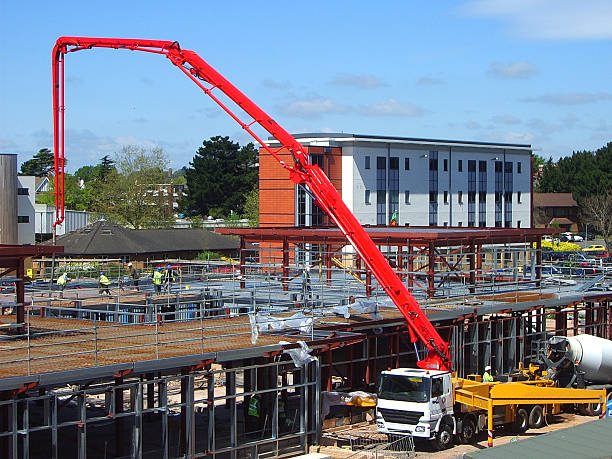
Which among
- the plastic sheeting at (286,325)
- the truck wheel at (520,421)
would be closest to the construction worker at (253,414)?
the plastic sheeting at (286,325)

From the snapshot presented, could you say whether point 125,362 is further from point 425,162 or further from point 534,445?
point 425,162

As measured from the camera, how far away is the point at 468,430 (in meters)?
28.8

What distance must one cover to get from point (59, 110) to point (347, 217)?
33.9ft

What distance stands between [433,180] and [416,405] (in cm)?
5109

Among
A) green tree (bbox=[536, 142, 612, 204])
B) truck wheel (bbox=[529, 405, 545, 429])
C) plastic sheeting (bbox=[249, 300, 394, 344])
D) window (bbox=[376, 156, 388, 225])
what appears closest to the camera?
plastic sheeting (bbox=[249, 300, 394, 344])

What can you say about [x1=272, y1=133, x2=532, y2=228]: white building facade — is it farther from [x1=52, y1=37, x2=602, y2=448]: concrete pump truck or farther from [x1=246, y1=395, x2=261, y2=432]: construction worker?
[x1=246, y1=395, x2=261, y2=432]: construction worker

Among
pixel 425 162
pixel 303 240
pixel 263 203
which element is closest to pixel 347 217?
pixel 303 240

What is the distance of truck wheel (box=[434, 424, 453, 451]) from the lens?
27.6 m

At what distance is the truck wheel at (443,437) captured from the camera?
27.6 m

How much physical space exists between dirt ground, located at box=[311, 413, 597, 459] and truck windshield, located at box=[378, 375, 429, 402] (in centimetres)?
171

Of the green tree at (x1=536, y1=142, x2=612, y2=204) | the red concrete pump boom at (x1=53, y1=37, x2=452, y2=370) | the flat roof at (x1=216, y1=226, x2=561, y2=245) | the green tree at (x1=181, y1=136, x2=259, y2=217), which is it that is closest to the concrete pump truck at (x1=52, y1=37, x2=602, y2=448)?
the red concrete pump boom at (x1=53, y1=37, x2=452, y2=370)

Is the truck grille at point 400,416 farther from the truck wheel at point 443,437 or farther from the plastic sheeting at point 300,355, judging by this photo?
the plastic sheeting at point 300,355

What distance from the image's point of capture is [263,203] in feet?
228

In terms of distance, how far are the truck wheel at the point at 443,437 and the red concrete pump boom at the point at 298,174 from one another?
8.45 ft
